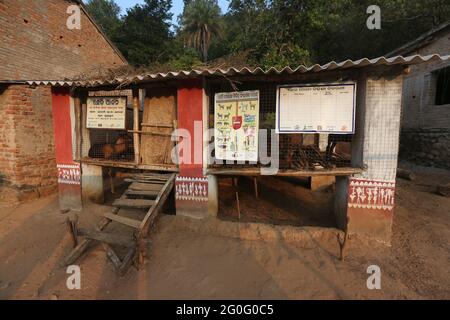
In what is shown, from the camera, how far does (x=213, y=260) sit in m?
3.89

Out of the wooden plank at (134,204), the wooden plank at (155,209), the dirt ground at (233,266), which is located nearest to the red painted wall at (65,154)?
the dirt ground at (233,266)

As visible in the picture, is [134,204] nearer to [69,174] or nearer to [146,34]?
[69,174]

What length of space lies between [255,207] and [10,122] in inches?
262

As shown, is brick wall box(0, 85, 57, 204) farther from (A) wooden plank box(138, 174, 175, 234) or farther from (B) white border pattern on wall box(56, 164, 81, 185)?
(A) wooden plank box(138, 174, 175, 234)

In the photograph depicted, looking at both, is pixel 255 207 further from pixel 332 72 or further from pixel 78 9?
pixel 78 9

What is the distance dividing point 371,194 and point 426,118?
791 centimetres

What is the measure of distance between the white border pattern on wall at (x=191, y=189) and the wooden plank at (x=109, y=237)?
1346 mm

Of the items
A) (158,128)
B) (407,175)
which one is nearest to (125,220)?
(158,128)

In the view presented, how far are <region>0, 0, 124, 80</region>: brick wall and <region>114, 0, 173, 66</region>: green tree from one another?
7.74 metres

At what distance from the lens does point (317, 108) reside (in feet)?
14.0

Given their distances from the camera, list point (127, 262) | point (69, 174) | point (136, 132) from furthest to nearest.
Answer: point (69, 174) → point (136, 132) → point (127, 262)

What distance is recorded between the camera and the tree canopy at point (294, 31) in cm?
925

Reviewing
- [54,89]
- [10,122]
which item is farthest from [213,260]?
[10,122]
